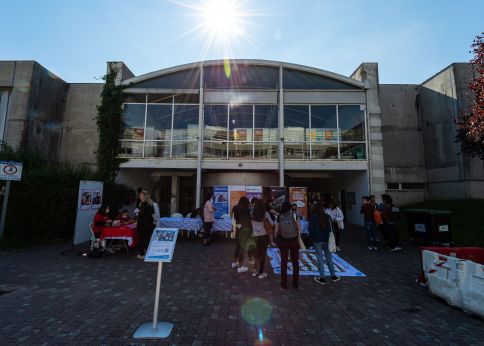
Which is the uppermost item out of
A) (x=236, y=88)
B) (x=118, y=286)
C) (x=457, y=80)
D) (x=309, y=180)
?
(x=457, y=80)

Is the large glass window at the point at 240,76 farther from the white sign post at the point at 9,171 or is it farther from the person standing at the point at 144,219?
the white sign post at the point at 9,171

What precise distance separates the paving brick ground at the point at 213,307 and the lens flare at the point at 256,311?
4 centimetres

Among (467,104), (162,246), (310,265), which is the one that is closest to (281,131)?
(310,265)

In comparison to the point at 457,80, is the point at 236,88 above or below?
below

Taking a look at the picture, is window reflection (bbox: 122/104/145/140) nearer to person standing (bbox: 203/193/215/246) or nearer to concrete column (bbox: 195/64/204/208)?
concrete column (bbox: 195/64/204/208)

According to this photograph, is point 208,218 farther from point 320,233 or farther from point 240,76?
point 240,76

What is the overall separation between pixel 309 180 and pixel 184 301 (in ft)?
55.2

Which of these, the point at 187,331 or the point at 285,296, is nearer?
the point at 187,331

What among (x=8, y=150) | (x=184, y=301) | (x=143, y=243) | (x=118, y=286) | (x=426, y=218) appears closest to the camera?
(x=184, y=301)

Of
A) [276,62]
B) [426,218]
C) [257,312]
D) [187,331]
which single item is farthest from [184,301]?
[276,62]

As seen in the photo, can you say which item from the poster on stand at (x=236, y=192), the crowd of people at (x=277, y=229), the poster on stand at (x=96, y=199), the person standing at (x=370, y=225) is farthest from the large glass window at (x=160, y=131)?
the person standing at (x=370, y=225)

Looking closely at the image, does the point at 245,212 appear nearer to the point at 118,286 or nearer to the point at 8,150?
the point at 118,286

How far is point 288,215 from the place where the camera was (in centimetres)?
487

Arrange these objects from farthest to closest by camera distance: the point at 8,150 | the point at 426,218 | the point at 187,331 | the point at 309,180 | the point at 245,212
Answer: the point at 309,180 → the point at 8,150 → the point at 426,218 → the point at 245,212 → the point at 187,331
